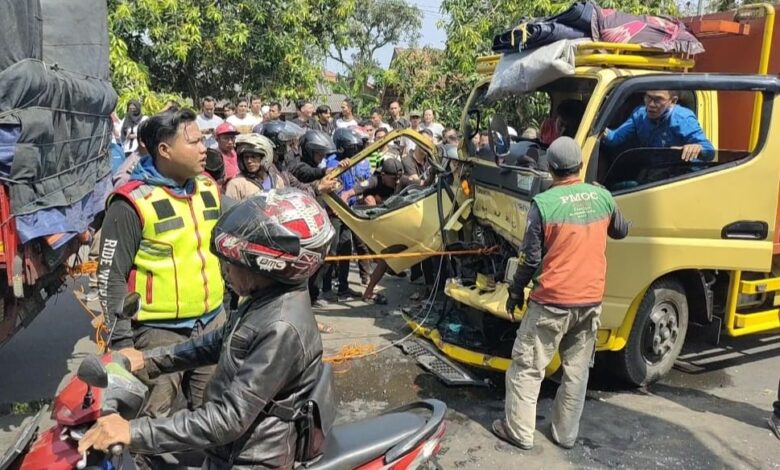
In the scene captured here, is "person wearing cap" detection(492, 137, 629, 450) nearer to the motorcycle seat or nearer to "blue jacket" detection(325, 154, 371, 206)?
the motorcycle seat

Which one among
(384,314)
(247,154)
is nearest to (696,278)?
(384,314)

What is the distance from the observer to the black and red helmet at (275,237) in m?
1.92

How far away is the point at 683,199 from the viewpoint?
4613 millimetres

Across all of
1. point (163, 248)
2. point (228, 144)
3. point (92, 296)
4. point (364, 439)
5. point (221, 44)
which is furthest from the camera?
point (221, 44)

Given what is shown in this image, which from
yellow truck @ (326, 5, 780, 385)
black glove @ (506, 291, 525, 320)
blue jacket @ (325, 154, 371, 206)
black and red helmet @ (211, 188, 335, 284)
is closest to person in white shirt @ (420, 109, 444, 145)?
blue jacket @ (325, 154, 371, 206)

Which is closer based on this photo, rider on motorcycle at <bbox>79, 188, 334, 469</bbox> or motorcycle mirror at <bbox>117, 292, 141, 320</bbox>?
rider on motorcycle at <bbox>79, 188, 334, 469</bbox>

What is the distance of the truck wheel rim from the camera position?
4871 millimetres

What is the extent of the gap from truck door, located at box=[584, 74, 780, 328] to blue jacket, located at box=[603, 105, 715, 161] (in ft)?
0.27

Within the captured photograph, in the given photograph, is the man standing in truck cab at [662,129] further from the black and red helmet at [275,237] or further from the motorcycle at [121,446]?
the black and red helmet at [275,237]

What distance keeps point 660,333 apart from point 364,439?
3.29 metres

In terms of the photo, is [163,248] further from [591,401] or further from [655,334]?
[655,334]

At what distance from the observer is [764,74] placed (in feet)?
16.2

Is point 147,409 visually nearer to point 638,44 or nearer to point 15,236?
point 15,236

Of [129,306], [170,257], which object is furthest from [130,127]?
[129,306]
